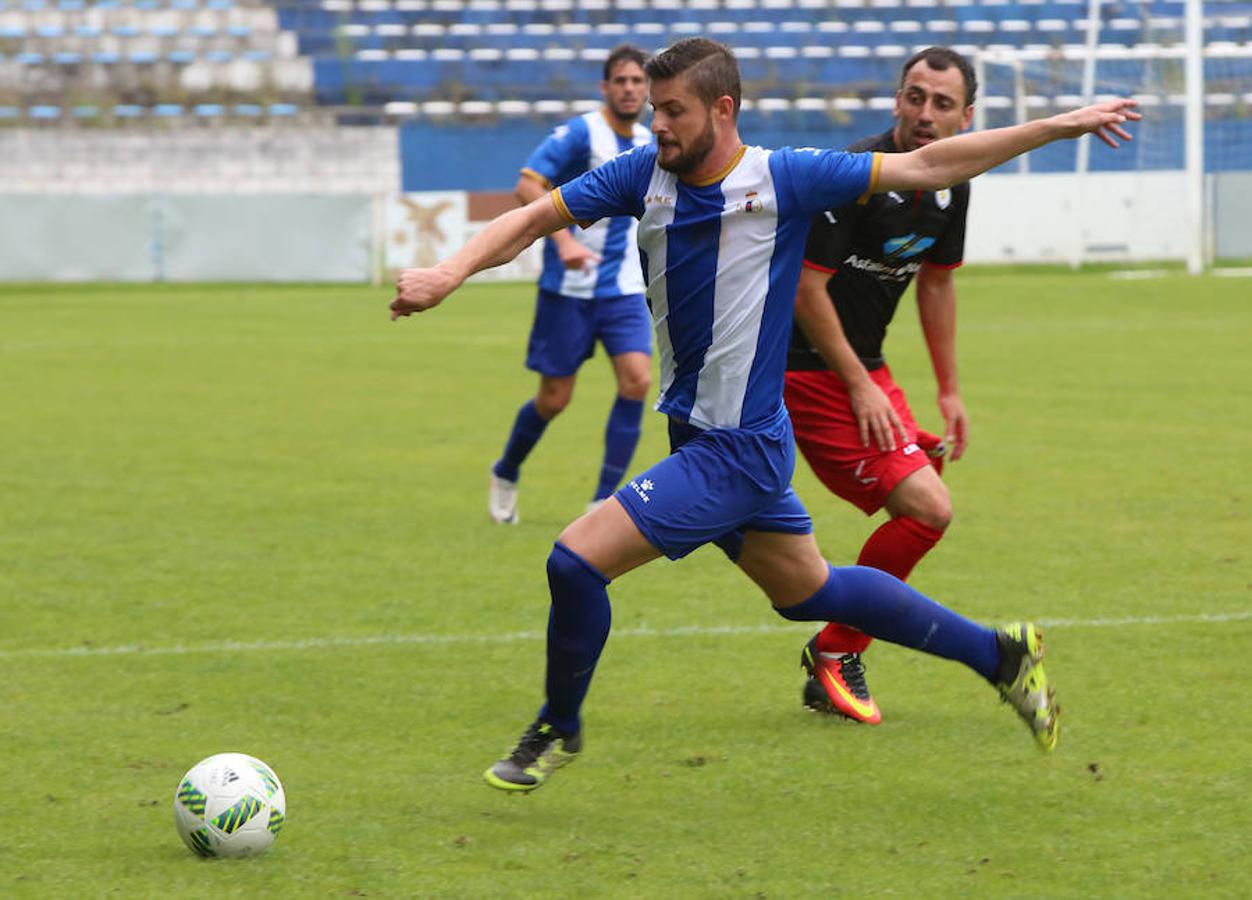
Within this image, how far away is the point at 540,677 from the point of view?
583 centimetres

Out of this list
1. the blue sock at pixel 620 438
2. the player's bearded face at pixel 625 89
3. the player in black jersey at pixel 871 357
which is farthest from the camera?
the blue sock at pixel 620 438

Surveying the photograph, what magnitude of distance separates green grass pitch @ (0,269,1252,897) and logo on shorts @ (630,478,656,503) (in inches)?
29.1

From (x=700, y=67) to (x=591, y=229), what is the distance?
4706 mm

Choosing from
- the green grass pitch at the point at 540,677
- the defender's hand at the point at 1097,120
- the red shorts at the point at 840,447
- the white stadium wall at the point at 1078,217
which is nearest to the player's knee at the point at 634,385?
the green grass pitch at the point at 540,677

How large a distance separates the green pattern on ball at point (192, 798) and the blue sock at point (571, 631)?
2.78ft

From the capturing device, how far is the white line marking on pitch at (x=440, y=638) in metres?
6.23

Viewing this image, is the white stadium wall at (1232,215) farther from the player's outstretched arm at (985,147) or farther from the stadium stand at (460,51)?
the player's outstretched arm at (985,147)

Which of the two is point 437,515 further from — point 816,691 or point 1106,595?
point 816,691

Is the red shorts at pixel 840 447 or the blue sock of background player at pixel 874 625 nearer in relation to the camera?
the blue sock of background player at pixel 874 625

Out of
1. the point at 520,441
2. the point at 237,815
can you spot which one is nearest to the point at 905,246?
the point at 237,815

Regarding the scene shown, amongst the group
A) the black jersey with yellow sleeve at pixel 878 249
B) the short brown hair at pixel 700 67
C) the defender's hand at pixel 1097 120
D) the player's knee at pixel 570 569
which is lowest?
the player's knee at pixel 570 569

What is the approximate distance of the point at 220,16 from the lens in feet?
117

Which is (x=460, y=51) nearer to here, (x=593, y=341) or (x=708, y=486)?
(x=593, y=341)

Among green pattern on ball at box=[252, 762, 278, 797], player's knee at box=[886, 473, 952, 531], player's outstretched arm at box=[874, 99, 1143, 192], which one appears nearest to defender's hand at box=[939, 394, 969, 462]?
player's knee at box=[886, 473, 952, 531]
